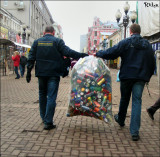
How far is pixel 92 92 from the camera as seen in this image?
3527 mm

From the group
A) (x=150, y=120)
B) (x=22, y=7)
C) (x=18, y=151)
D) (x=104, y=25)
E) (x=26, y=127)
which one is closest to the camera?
(x=18, y=151)

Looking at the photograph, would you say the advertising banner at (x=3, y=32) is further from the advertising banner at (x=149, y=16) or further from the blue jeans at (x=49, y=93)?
the blue jeans at (x=49, y=93)

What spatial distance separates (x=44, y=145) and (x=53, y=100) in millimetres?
905

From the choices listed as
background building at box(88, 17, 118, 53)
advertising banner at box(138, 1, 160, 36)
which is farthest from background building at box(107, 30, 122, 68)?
background building at box(88, 17, 118, 53)

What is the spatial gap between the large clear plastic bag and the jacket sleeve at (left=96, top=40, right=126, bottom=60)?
0.70ft

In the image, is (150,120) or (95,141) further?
(150,120)

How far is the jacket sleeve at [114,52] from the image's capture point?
3.61m

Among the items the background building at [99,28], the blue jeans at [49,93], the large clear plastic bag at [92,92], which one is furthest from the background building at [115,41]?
the background building at [99,28]

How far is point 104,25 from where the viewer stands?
88.5m

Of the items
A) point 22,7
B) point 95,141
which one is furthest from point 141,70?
point 22,7

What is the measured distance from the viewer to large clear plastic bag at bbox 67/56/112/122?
11.6 feet

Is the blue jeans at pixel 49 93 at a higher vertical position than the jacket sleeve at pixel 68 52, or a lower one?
lower

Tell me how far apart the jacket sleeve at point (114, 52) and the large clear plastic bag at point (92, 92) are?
21 cm

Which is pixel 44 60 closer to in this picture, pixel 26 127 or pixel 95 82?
pixel 95 82
